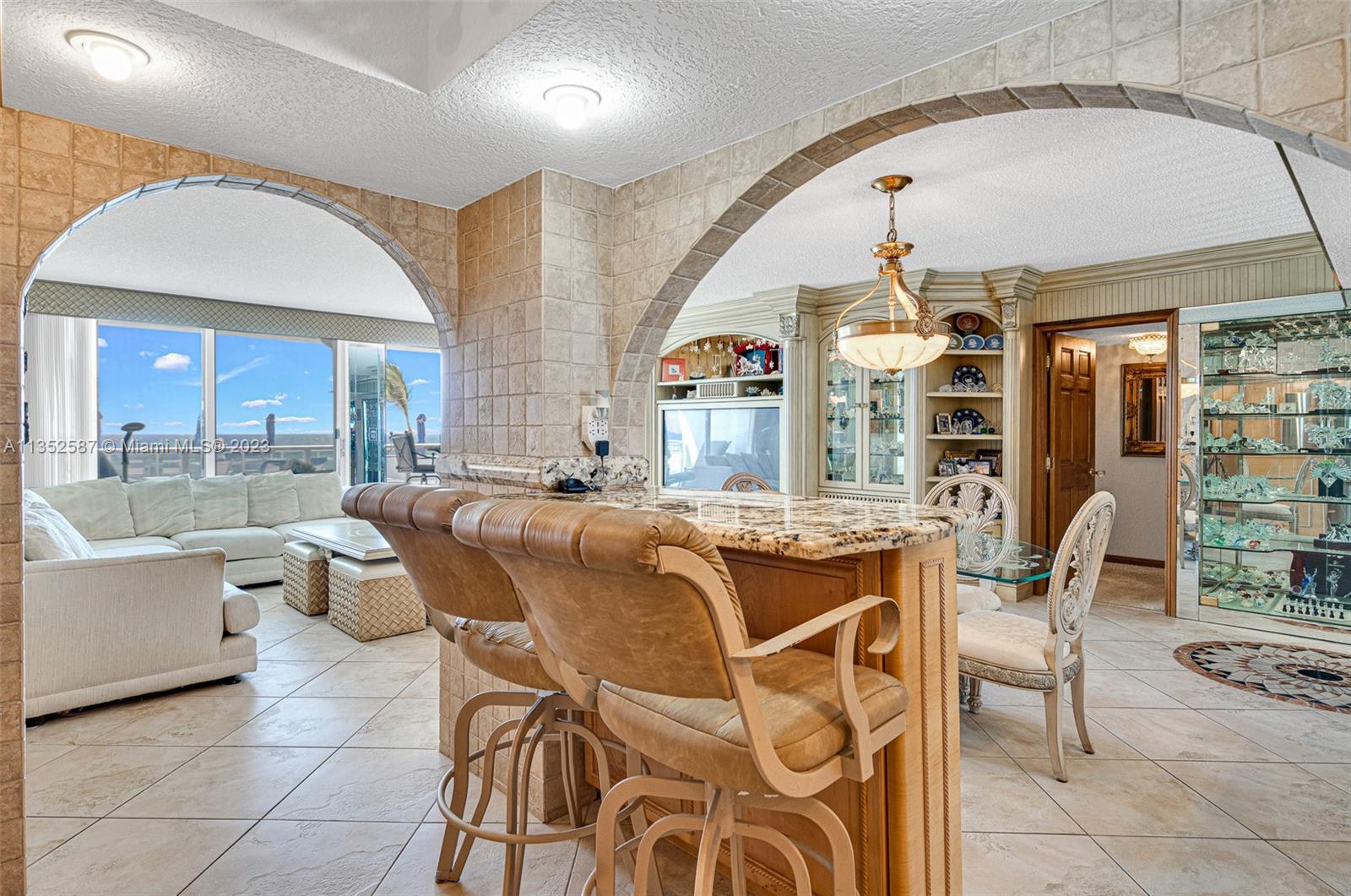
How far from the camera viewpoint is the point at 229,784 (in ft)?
8.44

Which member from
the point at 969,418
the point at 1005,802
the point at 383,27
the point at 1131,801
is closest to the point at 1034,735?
the point at 1131,801

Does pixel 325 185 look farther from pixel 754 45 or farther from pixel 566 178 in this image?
pixel 754 45

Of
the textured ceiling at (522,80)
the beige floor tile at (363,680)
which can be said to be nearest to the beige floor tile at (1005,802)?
the textured ceiling at (522,80)

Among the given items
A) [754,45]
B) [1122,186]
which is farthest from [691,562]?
[1122,186]

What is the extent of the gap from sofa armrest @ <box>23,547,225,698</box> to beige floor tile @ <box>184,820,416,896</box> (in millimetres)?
1518

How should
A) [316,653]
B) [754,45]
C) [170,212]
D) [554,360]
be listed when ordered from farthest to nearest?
[316,653] < [170,212] < [554,360] < [754,45]

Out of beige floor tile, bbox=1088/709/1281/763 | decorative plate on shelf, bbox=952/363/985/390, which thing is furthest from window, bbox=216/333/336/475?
beige floor tile, bbox=1088/709/1281/763

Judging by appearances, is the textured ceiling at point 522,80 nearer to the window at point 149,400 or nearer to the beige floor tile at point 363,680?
the beige floor tile at point 363,680

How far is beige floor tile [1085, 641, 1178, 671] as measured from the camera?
375 centimetres

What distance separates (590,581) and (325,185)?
2143 mm

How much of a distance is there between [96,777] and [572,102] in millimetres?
2888

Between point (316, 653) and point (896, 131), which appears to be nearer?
point (896, 131)

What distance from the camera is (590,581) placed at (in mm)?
1141

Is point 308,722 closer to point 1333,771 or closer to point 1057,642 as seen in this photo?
point 1057,642
